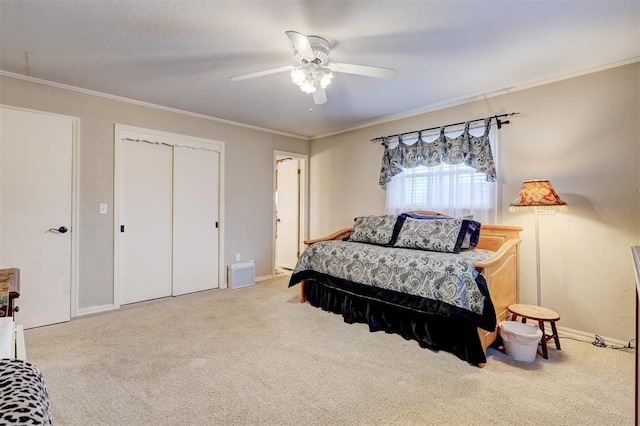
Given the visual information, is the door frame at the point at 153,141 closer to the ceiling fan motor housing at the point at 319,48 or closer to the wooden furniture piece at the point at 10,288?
the wooden furniture piece at the point at 10,288

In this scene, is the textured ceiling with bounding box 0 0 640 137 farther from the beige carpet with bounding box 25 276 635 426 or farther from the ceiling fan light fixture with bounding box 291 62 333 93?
the beige carpet with bounding box 25 276 635 426

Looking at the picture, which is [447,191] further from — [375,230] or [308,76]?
[308,76]

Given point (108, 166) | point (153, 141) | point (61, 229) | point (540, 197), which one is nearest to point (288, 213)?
point (153, 141)

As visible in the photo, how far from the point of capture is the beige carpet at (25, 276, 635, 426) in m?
1.74

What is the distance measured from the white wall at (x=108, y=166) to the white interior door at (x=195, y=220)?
21 cm

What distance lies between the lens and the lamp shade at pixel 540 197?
2.64m

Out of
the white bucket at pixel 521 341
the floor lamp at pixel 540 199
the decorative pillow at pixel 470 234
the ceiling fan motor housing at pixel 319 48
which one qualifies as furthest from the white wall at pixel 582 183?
the ceiling fan motor housing at pixel 319 48

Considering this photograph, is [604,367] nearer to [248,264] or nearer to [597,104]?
[597,104]

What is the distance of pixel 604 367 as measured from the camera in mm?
2266

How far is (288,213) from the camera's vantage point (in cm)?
571

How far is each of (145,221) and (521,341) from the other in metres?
3.94

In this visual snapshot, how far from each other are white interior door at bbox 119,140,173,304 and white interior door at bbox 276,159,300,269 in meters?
2.15

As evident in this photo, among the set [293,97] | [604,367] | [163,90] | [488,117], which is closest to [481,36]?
[488,117]

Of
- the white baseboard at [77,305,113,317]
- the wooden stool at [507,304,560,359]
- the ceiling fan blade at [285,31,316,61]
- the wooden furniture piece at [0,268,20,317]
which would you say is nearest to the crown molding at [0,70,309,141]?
the wooden furniture piece at [0,268,20,317]
